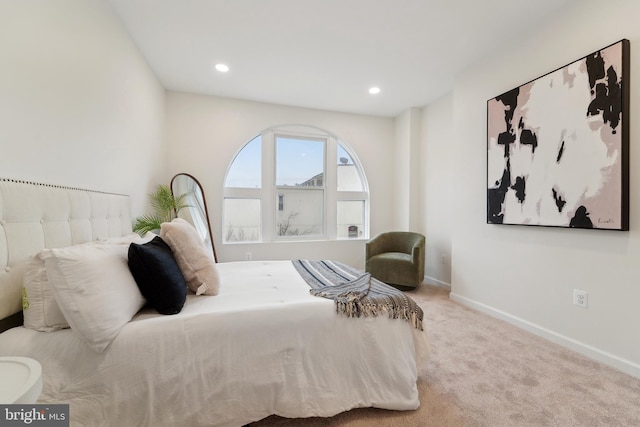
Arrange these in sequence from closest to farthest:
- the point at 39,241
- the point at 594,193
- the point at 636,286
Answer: the point at 39,241 < the point at 636,286 < the point at 594,193

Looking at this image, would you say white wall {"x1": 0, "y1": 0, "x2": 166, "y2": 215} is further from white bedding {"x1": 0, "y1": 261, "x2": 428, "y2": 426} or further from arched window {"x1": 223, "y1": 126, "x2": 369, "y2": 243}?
arched window {"x1": 223, "y1": 126, "x2": 369, "y2": 243}

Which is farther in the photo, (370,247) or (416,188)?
(416,188)

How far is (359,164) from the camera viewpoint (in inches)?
179

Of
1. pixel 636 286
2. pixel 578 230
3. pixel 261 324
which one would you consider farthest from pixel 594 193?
pixel 261 324

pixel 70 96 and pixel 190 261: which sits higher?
pixel 70 96

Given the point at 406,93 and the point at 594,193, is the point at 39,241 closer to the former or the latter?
the point at 594,193

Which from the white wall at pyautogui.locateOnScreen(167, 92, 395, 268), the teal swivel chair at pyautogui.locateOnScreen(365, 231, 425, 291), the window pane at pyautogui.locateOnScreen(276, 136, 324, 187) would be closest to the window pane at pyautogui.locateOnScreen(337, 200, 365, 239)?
the white wall at pyautogui.locateOnScreen(167, 92, 395, 268)

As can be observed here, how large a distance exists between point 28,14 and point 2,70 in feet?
1.19

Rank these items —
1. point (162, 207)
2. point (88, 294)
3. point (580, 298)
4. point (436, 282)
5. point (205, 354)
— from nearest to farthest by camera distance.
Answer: point (88, 294) → point (205, 354) → point (580, 298) → point (162, 207) → point (436, 282)

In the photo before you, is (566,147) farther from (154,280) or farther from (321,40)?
(154,280)

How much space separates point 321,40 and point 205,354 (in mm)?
2706

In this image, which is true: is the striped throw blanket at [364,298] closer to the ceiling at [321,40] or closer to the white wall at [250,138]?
the ceiling at [321,40]

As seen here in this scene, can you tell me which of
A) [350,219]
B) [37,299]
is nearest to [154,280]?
[37,299]

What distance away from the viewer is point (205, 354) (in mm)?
1240
